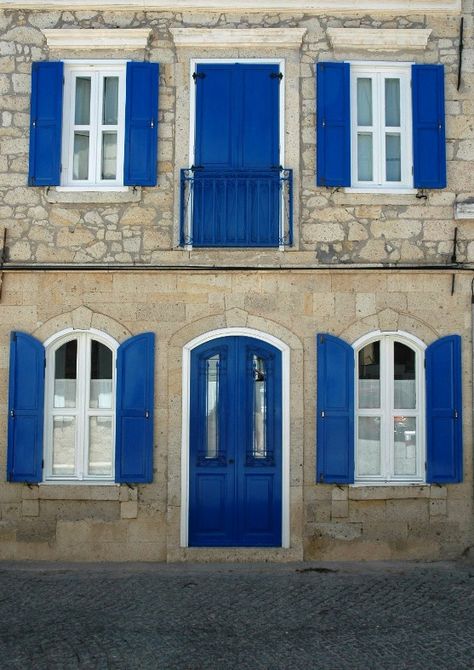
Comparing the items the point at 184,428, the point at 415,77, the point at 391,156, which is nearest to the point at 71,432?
the point at 184,428

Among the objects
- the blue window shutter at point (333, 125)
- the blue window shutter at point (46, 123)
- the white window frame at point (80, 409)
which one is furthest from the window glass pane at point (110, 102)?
the white window frame at point (80, 409)

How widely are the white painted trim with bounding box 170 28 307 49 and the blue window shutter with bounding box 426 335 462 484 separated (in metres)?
4.04

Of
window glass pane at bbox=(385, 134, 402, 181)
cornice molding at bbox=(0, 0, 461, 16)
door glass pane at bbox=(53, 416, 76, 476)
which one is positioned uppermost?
cornice molding at bbox=(0, 0, 461, 16)

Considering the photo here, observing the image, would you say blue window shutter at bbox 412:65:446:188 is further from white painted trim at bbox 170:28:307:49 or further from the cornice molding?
white painted trim at bbox 170:28:307:49

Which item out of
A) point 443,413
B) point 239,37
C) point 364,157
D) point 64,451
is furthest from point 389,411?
point 239,37

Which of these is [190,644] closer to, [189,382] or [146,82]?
[189,382]

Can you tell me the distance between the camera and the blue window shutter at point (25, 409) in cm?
870

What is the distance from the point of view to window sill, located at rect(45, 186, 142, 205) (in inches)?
353

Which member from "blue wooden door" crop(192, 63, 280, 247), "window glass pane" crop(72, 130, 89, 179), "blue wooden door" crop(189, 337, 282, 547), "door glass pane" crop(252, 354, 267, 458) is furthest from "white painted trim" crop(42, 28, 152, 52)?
"door glass pane" crop(252, 354, 267, 458)

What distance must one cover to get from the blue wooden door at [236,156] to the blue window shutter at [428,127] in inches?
65.6

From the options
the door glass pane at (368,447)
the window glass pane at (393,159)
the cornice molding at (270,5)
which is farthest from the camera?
the window glass pane at (393,159)

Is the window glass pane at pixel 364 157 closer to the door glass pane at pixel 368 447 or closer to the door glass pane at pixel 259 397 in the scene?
the door glass pane at pixel 259 397

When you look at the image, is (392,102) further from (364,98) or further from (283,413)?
(283,413)

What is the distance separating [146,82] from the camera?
898 centimetres
